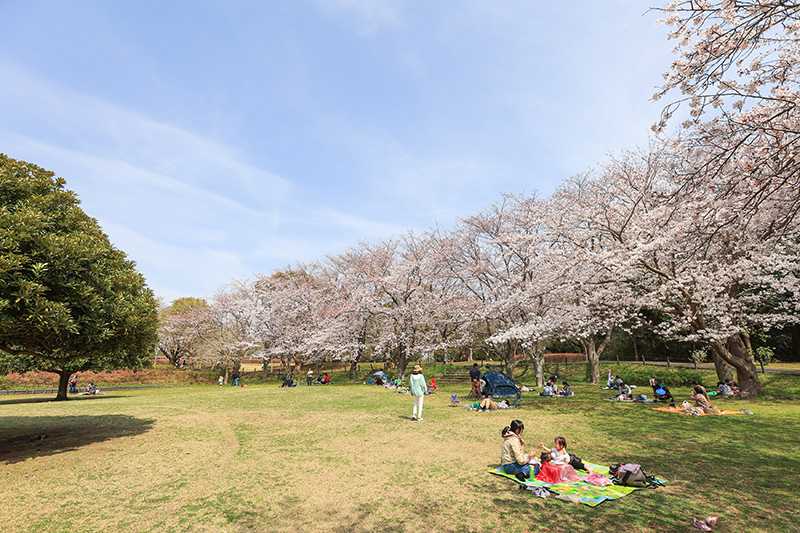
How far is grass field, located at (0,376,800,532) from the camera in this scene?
20.1 feet

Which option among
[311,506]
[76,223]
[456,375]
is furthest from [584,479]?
[456,375]

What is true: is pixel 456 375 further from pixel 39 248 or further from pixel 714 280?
pixel 39 248

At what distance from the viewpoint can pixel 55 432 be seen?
42.9 ft

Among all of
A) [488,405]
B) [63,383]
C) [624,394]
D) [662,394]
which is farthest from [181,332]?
[662,394]

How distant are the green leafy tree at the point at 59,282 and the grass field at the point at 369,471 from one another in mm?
2698

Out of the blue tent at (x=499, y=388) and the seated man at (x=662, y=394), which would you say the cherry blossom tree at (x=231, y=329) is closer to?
the blue tent at (x=499, y=388)

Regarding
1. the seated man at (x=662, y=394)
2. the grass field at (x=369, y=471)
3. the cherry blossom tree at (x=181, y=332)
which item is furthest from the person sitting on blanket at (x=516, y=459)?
the cherry blossom tree at (x=181, y=332)

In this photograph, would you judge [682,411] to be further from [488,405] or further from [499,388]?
[499,388]

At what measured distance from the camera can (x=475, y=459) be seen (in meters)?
9.28

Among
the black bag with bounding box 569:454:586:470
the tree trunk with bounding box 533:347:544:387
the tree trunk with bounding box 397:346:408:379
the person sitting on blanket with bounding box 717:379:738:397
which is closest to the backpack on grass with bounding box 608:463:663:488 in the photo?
the black bag with bounding box 569:454:586:470

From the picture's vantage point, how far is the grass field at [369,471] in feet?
20.1

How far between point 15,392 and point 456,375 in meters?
33.2

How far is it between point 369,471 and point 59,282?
736 cm

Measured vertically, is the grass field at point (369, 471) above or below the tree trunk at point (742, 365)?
below
